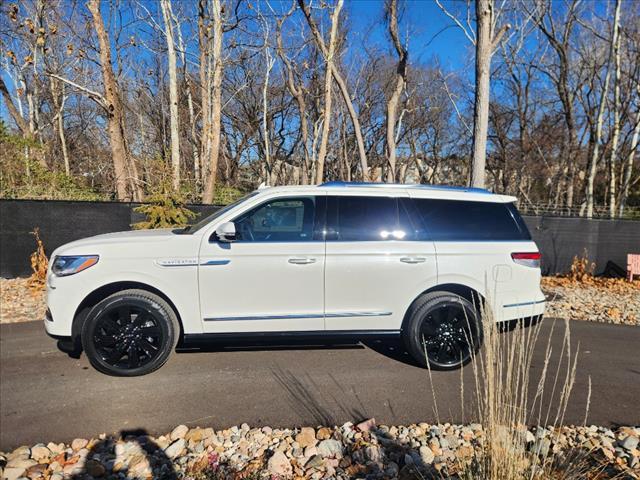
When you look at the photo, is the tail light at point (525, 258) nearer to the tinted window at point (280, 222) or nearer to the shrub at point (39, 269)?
the tinted window at point (280, 222)

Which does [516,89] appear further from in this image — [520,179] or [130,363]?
[130,363]

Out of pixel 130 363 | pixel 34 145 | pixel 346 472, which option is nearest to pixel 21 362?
pixel 130 363

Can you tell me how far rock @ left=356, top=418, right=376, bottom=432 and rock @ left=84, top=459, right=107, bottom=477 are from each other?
179 centimetres

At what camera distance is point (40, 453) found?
2.78 metres

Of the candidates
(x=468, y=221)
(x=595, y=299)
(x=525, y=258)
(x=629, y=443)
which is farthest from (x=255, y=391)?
(x=595, y=299)

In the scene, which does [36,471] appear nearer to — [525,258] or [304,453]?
[304,453]

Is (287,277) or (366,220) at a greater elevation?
(366,220)

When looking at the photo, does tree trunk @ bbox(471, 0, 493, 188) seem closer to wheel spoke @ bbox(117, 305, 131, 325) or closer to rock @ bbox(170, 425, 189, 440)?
wheel spoke @ bbox(117, 305, 131, 325)

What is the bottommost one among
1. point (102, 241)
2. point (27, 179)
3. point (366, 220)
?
point (102, 241)

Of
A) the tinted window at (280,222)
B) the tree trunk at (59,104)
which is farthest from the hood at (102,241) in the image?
the tree trunk at (59,104)

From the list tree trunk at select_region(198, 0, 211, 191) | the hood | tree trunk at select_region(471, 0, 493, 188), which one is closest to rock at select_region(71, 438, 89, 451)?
the hood

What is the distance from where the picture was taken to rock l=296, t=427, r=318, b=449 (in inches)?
112

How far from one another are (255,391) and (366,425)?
3.64ft

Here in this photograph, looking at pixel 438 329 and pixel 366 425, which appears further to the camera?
pixel 438 329
